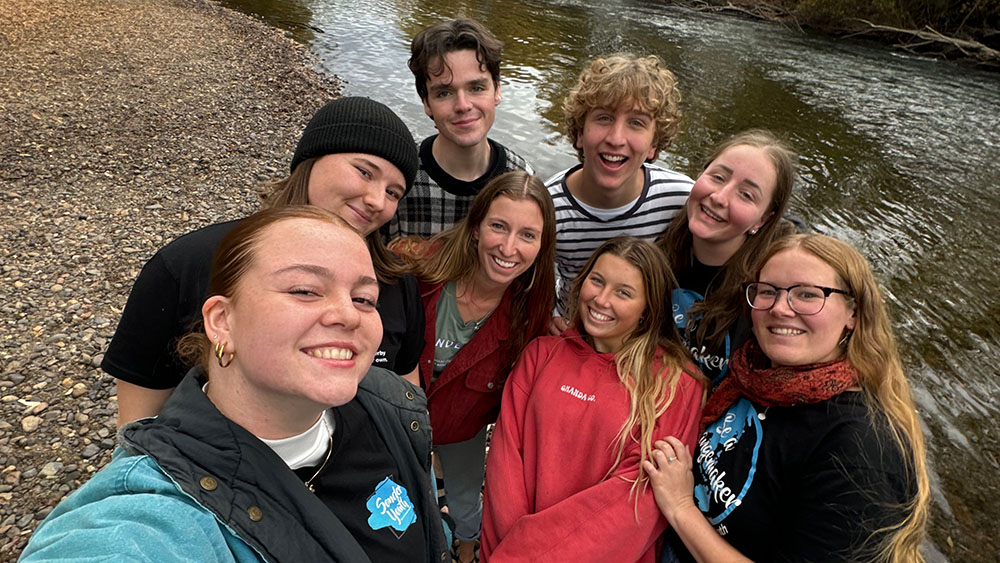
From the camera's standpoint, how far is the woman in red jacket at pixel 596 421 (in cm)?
243

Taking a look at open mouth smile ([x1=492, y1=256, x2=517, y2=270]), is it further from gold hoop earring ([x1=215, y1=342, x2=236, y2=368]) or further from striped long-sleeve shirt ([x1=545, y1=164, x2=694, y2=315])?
gold hoop earring ([x1=215, y1=342, x2=236, y2=368])

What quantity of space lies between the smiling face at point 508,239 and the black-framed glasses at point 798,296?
1.13 m

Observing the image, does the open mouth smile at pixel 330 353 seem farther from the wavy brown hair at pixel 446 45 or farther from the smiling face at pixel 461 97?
the wavy brown hair at pixel 446 45

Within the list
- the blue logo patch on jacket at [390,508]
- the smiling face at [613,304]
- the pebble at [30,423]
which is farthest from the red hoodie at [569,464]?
the pebble at [30,423]

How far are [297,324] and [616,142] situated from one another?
229 cm

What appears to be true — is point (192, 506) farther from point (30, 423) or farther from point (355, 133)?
point (30, 423)

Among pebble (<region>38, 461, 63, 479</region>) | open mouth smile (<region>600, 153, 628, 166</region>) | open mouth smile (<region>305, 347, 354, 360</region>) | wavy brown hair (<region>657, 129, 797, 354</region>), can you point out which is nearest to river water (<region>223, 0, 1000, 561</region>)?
wavy brown hair (<region>657, 129, 797, 354</region>)

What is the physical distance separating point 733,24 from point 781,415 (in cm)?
3170

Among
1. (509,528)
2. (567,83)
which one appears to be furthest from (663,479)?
(567,83)

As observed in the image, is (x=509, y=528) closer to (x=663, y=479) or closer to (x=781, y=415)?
(x=663, y=479)

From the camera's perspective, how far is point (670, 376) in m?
2.72

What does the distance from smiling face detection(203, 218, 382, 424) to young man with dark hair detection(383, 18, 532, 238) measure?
5.85ft

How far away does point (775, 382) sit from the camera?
87.1 inches

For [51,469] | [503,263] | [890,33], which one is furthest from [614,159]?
[890,33]
